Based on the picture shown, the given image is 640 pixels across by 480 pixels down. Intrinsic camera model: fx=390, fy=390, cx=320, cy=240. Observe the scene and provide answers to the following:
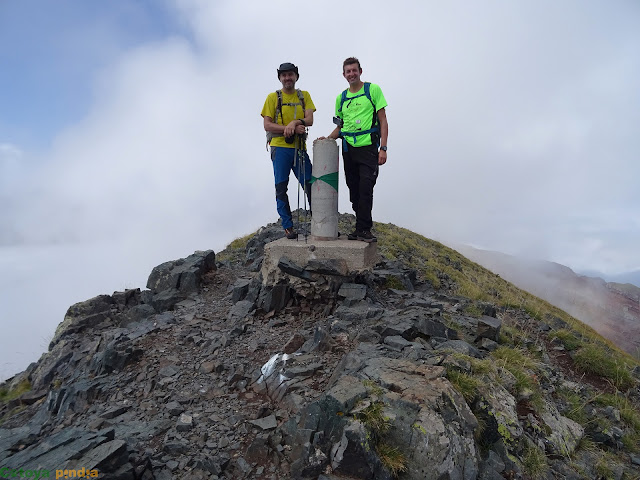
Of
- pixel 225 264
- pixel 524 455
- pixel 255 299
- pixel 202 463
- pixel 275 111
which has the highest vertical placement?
pixel 275 111

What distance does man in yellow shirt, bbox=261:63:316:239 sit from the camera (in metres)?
8.20

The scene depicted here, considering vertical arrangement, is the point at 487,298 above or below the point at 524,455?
above

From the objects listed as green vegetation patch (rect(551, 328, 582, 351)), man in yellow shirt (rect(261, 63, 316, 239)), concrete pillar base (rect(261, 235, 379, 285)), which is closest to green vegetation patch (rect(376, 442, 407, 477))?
concrete pillar base (rect(261, 235, 379, 285))

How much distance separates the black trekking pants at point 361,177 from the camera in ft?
26.8

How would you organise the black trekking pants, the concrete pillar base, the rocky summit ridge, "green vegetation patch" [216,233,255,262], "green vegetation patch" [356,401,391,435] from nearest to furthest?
"green vegetation patch" [356,401,391,435] → the rocky summit ridge → the black trekking pants → the concrete pillar base → "green vegetation patch" [216,233,255,262]

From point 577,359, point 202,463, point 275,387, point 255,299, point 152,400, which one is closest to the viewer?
point 202,463

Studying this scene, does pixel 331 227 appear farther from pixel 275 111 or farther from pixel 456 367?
pixel 456 367

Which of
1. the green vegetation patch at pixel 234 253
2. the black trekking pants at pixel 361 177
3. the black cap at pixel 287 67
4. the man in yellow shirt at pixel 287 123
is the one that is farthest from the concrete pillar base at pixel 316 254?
the green vegetation patch at pixel 234 253

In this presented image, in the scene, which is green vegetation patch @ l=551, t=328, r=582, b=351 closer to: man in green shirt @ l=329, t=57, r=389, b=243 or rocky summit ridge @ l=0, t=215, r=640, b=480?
rocky summit ridge @ l=0, t=215, r=640, b=480

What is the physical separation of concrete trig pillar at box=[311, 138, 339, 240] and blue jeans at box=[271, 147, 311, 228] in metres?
0.27

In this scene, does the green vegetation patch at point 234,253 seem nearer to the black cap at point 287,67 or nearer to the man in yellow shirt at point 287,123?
the man in yellow shirt at point 287,123

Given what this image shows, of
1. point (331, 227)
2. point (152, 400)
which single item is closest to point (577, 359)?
point (331, 227)

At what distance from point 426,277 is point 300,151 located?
6814mm

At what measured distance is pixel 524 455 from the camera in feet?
14.4
